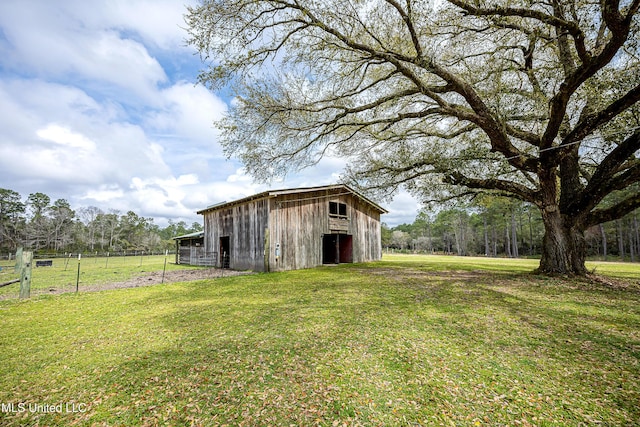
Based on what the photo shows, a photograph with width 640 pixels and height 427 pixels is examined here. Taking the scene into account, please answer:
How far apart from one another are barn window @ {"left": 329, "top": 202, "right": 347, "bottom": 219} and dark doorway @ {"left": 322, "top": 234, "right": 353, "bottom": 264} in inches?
60.0

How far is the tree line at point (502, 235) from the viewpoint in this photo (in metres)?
39.8

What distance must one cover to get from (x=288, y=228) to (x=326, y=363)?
12.4 metres

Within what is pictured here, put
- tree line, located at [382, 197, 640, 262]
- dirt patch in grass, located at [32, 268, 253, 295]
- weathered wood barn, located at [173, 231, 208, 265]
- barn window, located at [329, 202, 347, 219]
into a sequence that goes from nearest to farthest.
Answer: dirt patch in grass, located at [32, 268, 253, 295]
barn window, located at [329, 202, 347, 219]
weathered wood barn, located at [173, 231, 208, 265]
tree line, located at [382, 197, 640, 262]

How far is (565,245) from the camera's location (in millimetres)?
10734

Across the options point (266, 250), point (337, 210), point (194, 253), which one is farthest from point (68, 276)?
point (337, 210)

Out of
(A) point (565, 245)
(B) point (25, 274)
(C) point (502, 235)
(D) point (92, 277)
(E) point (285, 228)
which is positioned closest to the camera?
(B) point (25, 274)

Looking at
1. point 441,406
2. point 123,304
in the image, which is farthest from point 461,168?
point 123,304

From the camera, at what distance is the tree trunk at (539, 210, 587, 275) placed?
10.7 m

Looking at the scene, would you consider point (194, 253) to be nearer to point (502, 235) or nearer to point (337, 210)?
point (337, 210)

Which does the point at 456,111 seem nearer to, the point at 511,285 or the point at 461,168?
the point at 461,168

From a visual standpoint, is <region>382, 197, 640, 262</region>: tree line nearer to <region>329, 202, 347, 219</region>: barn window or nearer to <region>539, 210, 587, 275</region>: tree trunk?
<region>329, 202, 347, 219</region>: barn window

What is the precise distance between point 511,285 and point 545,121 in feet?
22.0

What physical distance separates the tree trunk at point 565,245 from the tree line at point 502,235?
16206 millimetres

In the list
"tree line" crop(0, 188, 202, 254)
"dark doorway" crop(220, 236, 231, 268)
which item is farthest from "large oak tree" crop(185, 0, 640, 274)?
"tree line" crop(0, 188, 202, 254)
